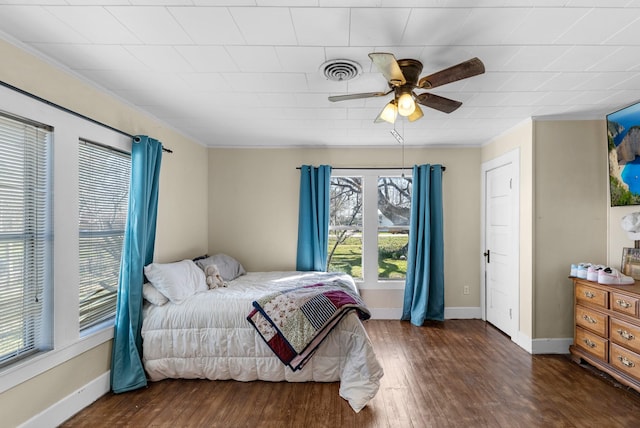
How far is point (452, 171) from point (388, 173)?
35.6 inches

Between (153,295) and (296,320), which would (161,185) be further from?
(296,320)

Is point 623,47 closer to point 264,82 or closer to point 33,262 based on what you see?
point 264,82

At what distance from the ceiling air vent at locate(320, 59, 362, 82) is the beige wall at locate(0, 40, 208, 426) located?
1.83m

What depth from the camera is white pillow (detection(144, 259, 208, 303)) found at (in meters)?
2.75

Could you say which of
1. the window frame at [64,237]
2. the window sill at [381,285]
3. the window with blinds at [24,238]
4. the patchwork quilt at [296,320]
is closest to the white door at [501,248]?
the window sill at [381,285]

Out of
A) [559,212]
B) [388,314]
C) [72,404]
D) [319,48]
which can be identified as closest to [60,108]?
[319,48]

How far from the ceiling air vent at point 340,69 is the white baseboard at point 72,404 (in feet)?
9.56

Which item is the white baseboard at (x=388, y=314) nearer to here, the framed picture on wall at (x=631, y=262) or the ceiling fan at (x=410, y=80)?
the framed picture on wall at (x=631, y=262)

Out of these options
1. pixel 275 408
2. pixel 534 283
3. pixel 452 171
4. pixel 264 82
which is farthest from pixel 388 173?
pixel 275 408

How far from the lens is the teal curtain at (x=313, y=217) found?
166 inches

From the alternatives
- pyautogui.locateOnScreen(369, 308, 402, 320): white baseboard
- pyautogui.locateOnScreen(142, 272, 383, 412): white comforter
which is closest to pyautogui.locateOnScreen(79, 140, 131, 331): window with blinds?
pyautogui.locateOnScreen(142, 272, 383, 412): white comforter

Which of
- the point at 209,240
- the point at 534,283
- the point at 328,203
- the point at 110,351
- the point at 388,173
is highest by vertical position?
the point at 388,173

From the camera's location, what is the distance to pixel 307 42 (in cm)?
180

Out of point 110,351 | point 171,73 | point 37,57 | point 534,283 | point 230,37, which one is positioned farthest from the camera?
point 534,283
